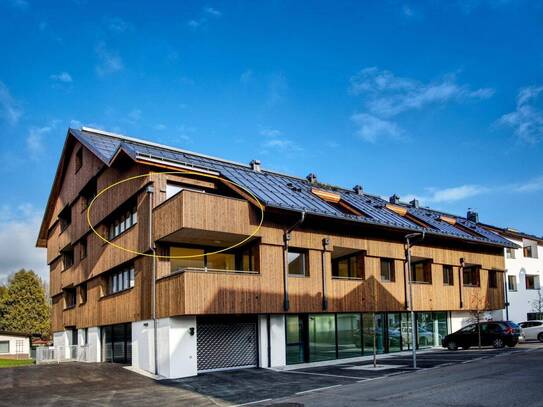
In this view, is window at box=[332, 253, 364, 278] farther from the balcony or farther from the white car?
the white car

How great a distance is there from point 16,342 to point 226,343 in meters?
36.4

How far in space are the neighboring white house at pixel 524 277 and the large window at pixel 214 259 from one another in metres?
21.9

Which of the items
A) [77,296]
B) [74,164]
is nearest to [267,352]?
[77,296]

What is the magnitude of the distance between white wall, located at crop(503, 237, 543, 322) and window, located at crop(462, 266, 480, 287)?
4403mm

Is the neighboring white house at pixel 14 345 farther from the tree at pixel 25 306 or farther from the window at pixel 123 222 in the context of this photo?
the window at pixel 123 222

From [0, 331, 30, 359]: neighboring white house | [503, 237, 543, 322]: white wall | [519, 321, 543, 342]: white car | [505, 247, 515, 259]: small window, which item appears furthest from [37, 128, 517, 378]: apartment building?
[0, 331, 30, 359]: neighboring white house

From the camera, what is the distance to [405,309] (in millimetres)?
29625

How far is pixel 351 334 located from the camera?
2750cm

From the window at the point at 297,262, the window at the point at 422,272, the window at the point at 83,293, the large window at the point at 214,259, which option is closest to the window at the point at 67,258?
the window at the point at 83,293

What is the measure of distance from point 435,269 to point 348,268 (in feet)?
21.0

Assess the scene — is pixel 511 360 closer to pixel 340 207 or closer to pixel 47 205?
pixel 340 207

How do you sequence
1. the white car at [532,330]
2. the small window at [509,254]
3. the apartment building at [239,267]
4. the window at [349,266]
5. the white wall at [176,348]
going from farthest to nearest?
the small window at [509,254] < the white car at [532,330] < the window at [349,266] < the apartment building at [239,267] < the white wall at [176,348]

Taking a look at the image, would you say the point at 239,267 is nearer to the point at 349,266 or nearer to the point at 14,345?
the point at 349,266

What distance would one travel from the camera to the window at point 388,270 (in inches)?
1158
